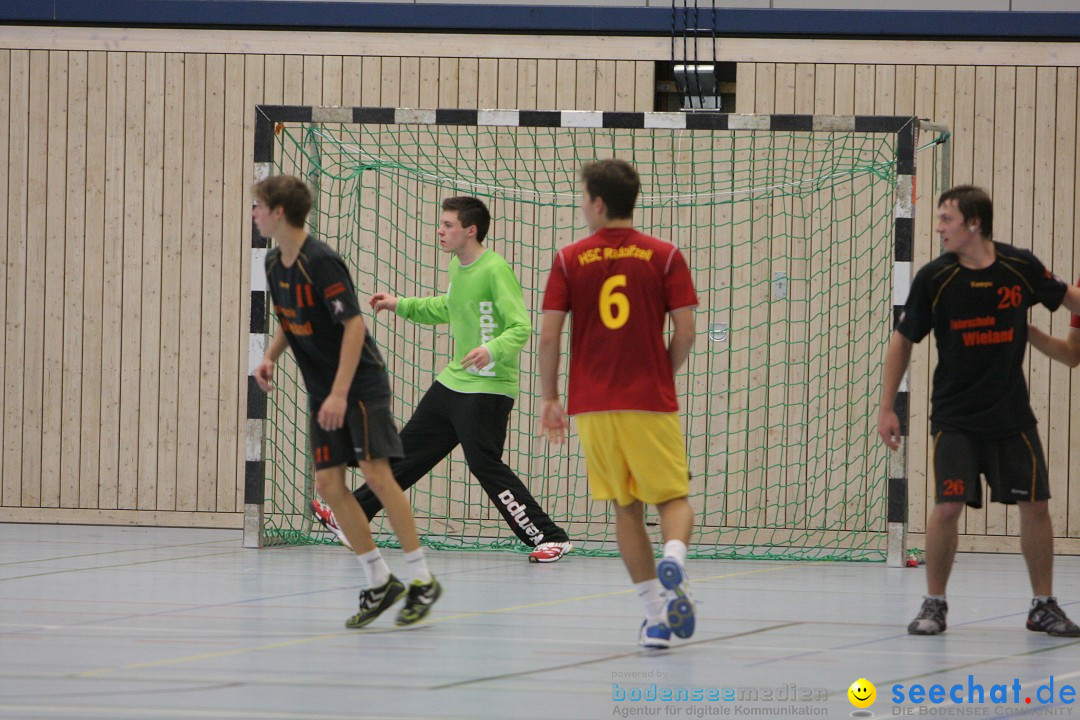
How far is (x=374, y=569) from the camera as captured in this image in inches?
209

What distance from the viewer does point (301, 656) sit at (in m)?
4.50

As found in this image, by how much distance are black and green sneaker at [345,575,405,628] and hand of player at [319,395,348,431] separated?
68cm

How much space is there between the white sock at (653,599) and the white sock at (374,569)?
110 cm

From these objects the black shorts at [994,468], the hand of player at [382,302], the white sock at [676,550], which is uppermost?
the hand of player at [382,302]

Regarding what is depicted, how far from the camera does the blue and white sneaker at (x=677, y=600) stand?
440 cm

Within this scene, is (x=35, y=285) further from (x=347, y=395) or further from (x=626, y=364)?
(x=626, y=364)

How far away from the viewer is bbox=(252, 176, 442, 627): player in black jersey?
524cm

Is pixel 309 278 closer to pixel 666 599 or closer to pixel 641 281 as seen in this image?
pixel 641 281

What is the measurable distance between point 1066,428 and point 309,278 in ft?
22.5

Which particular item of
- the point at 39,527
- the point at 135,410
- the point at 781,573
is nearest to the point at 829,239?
the point at 781,573

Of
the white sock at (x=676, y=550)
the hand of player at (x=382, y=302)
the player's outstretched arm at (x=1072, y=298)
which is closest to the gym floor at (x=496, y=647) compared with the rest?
the white sock at (x=676, y=550)

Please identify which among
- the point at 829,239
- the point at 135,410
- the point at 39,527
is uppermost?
the point at 829,239

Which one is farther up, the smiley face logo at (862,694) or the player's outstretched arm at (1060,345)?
the player's outstretched arm at (1060,345)

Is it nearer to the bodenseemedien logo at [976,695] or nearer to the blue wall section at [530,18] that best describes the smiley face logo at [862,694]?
the bodenseemedien logo at [976,695]
